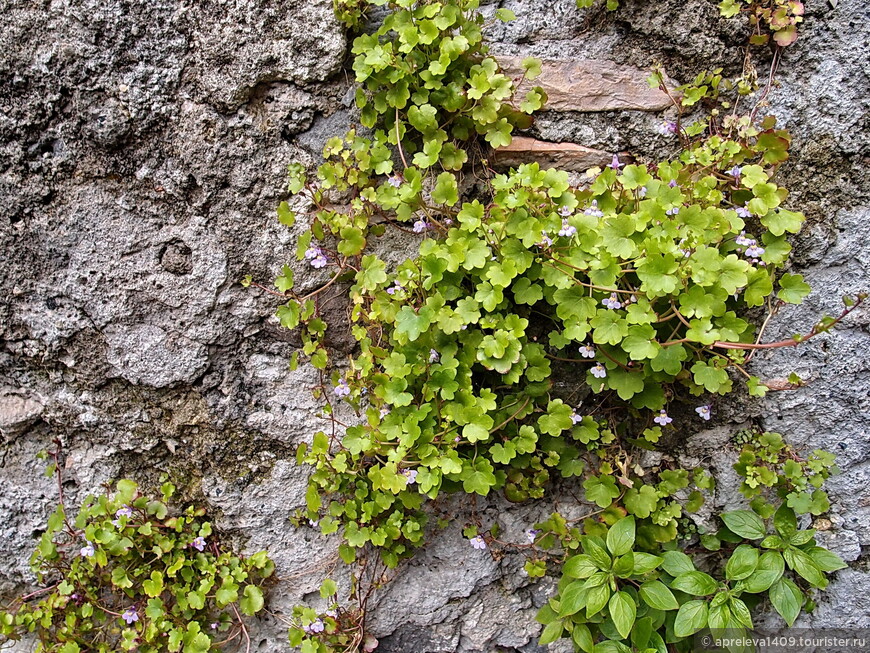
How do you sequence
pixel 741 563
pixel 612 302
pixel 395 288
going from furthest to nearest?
pixel 741 563 → pixel 395 288 → pixel 612 302

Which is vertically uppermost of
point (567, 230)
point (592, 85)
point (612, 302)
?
point (592, 85)

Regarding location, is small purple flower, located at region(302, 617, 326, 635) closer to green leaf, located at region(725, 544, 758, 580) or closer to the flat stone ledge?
green leaf, located at region(725, 544, 758, 580)

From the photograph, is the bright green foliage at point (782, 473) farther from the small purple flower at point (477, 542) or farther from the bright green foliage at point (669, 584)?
the small purple flower at point (477, 542)

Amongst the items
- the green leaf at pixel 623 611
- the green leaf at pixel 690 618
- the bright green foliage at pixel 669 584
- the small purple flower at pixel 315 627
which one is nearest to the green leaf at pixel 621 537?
the bright green foliage at pixel 669 584

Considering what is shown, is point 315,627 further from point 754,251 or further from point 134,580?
point 754,251

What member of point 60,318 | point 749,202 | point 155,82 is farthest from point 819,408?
point 60,318

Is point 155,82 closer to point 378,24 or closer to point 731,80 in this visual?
point 378,24

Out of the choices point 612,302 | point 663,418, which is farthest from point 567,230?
point 663,418
